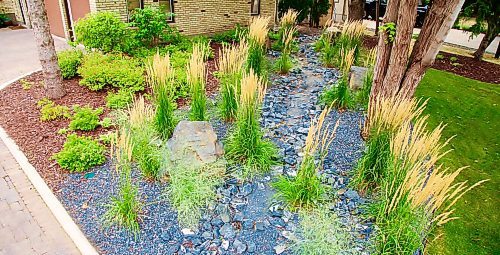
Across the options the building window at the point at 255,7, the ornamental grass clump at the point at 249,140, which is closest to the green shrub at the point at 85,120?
the ornamental grass clump at the point at 249,140

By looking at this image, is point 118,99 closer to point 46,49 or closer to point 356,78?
point 46,49

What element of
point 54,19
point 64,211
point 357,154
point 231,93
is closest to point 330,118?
point 357,154

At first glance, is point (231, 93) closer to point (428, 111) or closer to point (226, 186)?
point (226, 186)

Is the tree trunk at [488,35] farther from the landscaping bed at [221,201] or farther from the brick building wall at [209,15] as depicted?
the landscaping bed at [221,201]

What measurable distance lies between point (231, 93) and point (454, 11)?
2704mm

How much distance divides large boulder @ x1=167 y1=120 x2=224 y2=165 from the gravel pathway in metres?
0.31

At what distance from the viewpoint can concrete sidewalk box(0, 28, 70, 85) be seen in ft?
23.3

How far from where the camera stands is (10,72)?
709 cm

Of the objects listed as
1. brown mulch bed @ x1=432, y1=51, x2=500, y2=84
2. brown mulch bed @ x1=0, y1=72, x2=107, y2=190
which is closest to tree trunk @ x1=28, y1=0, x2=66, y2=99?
brown mulch bed @ x1=0, y1=72, x2=107, y2=190

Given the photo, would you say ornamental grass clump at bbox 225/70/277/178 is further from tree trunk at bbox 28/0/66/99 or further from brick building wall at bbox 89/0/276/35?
brick building wall at bbox 89/0/276/35

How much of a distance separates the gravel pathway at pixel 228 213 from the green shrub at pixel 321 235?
8 cm

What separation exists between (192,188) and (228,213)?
42 centimetres

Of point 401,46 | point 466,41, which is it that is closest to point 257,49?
point 401,46

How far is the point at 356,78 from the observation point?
20.4ft
